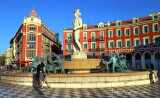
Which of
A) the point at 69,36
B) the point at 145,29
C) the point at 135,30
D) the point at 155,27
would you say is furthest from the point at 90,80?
the point at 69,36

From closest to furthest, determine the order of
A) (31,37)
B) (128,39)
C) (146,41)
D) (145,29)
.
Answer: (146,41) < (145,29) < (128,39) < (31,37)

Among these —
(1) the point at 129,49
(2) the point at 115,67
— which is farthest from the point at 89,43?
(2) the point at 115,67

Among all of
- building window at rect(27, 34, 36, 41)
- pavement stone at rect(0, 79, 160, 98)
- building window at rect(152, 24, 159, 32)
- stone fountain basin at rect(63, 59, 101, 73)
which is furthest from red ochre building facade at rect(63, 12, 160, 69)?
pavement stone at rect(0, 79, 160, 98)

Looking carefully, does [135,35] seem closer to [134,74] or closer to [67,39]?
[67,39]

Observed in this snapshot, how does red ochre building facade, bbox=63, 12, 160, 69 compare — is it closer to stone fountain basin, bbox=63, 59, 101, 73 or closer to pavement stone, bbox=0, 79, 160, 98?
stone fountain basin, bbox=63, 59, 101, 73

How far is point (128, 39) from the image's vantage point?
4088cm

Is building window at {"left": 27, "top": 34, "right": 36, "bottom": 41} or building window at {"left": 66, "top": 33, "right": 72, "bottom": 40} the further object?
building window at {"left": 27, "top": 34, "right": 36, "bottom": 41}

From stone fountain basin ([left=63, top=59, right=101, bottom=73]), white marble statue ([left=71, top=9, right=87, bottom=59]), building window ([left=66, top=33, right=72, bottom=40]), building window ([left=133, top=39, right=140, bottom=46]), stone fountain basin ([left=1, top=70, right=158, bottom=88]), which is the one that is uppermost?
building window ([left=66, top=33, right=72, bottom=40])

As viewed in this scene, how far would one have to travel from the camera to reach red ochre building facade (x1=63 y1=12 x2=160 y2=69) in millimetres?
37125

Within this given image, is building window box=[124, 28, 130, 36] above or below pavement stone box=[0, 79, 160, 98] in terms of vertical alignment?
above

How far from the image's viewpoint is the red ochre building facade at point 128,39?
3712 centimetres

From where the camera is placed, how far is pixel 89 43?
4566cm

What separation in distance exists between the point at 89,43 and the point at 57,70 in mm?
33701

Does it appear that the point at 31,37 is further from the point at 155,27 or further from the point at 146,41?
the point at 155,27
